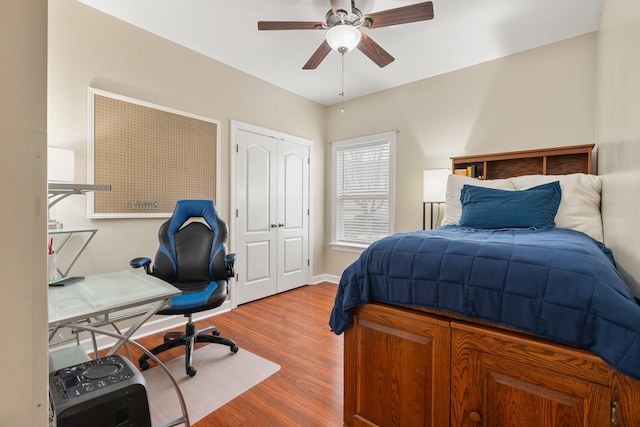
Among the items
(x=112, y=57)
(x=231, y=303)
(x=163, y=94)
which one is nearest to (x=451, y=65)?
(x=163, y=94)

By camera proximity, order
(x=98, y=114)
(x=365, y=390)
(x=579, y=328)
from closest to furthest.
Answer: (x=579, y=328) → (x=365, y=390) → (x=98, y=114)

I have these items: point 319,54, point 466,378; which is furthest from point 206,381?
point 319,54

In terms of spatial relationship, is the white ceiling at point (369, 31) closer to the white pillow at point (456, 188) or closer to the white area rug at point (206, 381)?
the white pillow at point (456, 188)

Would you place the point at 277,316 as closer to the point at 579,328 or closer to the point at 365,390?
the point at 365,390

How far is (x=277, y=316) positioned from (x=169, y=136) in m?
2.18

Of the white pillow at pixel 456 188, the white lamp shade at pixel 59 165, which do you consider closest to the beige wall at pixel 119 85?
the white lamp shade at pixel 59 165

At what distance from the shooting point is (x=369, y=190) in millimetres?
4211

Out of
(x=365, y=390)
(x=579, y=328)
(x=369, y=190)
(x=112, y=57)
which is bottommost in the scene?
(x=365, y=390)

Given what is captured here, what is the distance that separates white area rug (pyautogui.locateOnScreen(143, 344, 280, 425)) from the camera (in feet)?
5.50

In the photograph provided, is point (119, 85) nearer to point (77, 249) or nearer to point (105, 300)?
point (77, 249)

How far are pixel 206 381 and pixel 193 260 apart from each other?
986mm

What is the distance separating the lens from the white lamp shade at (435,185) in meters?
3.15

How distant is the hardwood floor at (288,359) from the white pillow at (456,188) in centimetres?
149

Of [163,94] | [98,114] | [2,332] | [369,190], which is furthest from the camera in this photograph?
[369,190]
